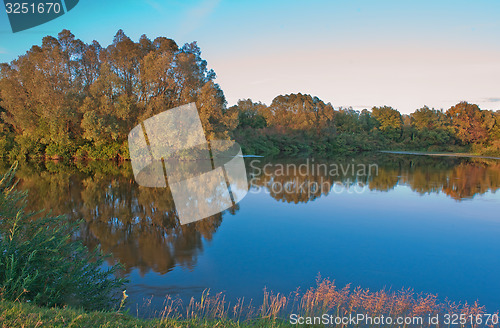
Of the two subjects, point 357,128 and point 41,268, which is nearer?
point 41,268

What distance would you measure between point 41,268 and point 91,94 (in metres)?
29.5

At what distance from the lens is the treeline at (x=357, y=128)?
58.7 metres

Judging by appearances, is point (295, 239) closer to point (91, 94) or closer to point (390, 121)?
point (91, 94)

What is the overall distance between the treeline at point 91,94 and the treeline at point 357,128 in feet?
72.2

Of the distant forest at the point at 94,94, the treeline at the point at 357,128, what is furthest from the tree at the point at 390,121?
the distant forest at the point at 94,94

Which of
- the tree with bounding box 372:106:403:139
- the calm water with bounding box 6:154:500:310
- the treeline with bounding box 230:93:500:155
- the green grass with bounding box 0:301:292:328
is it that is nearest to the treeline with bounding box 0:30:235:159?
the calm water with bounding box 6:154:500:310

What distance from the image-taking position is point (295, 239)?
9.28 m

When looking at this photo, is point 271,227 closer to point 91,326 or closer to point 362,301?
point 362,301

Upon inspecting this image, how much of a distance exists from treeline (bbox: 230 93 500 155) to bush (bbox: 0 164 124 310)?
48910mm

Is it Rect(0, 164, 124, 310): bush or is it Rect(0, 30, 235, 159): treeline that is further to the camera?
Rect(0, 30, 235, 159): treeline

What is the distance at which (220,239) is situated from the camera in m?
9.22

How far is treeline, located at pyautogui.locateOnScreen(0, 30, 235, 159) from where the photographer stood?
96.7 feet

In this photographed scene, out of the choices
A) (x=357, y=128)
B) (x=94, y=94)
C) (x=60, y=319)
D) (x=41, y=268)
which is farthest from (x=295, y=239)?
(x=357, y=128)

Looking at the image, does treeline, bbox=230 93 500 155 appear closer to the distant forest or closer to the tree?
the tree
